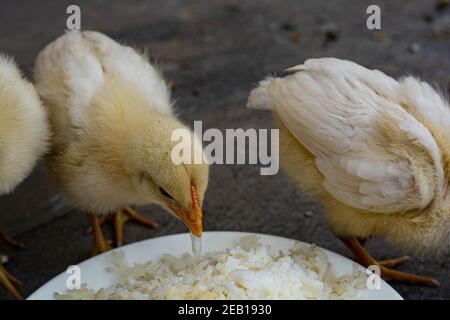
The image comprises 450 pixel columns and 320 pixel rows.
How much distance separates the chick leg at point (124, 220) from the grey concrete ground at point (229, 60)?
1.2 inches

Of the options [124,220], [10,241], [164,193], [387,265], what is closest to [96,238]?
[124,220]

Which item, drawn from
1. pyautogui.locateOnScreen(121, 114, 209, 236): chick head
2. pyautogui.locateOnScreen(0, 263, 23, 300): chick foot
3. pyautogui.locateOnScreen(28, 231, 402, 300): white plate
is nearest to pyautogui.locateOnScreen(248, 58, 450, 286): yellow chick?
pyautogui.locateOnScreen(28, 231, 402, 300): white plate

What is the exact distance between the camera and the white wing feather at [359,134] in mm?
1559

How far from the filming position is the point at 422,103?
1.65m

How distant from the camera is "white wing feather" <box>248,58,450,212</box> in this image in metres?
1.56

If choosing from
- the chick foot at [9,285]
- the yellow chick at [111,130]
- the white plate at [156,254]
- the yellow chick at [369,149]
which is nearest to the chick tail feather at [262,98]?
A: the yellow chick at [369,149]

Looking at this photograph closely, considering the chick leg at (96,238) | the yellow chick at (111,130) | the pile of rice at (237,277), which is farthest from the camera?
the chick leg at (96,238)

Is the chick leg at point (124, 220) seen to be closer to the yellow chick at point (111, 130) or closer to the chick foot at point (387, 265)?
the yellow chick at point (111, 130)

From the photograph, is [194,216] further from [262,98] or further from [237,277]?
[262,98]

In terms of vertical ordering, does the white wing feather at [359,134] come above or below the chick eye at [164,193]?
above

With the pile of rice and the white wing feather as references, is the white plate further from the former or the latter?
the white wing feather

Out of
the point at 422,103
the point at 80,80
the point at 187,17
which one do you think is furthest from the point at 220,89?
the point at 422,103
